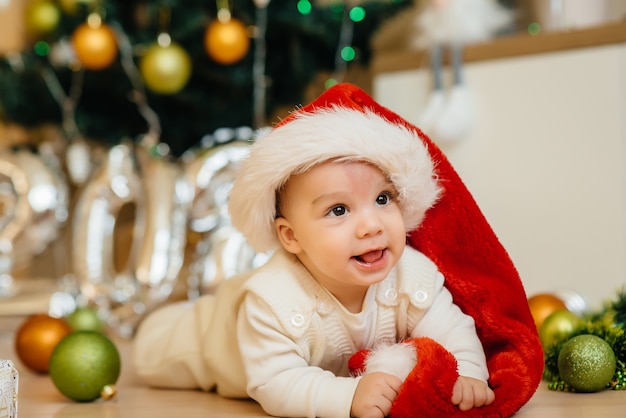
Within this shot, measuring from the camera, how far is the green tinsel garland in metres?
1.18

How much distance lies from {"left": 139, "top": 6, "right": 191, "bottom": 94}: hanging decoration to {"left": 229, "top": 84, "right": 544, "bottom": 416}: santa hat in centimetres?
87

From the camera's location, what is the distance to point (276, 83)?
6.92 ft

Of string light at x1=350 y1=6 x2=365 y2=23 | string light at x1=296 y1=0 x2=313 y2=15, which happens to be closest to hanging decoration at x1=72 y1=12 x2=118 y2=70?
string light at x1=296 y1=0 x2=313 y2=15

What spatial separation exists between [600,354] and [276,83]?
1.18 metres

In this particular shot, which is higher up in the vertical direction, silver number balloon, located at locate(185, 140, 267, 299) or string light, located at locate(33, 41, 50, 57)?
string light, located at locate(33, 41, 50, 57)

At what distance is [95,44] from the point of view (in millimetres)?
1914

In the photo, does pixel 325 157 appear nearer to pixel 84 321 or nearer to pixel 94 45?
pixel 84 321

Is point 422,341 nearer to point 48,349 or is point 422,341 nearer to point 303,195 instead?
point 303,195

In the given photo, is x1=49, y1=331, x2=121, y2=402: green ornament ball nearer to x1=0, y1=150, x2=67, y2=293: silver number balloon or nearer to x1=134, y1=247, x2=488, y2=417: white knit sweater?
x1=134, y1=247, x2=488, y2=417: white knit sweater

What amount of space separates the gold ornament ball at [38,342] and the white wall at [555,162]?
905 millimetres

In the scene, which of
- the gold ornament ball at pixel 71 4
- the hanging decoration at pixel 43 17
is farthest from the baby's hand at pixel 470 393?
the hanging decoration at pixel 43 17

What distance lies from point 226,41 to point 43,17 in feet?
1.60

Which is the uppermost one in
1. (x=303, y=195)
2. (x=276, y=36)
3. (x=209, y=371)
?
(x=276, y=36)

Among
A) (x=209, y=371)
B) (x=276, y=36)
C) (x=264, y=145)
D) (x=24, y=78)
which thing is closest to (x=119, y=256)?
(x=24, y=78)
